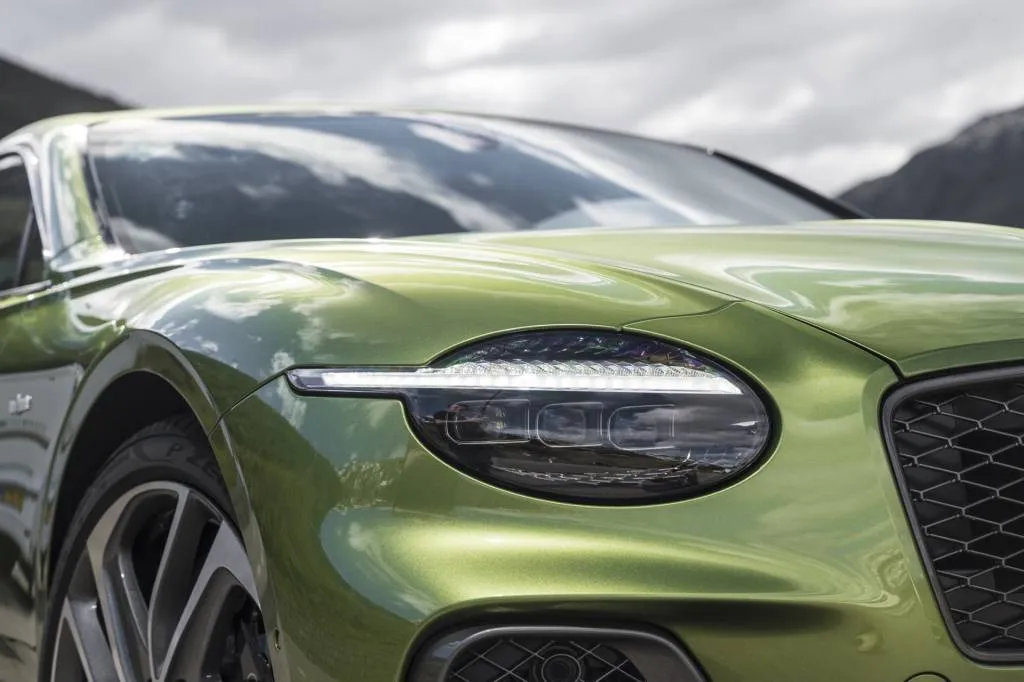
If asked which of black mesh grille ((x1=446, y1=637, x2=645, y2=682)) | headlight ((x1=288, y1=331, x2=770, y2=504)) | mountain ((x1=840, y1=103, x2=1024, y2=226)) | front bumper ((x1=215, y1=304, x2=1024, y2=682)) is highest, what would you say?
headlight ((x1=288, y1=331, x2=770, y2=504))

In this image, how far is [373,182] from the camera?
3.26m

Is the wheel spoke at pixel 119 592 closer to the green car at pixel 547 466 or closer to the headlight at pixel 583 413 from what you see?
the green car at pixel 547 466

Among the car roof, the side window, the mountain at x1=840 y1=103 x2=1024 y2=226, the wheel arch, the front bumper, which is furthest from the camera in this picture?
the mountain at x1=840 y1=103 x2=1024 y2=226

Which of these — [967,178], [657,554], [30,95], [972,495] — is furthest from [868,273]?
[967,178]

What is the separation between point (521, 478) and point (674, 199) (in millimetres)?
1880

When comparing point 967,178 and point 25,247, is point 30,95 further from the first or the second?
point 25,247

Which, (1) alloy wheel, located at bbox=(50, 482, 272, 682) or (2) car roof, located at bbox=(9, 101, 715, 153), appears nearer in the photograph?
(1) alloy wheel, located at bbox=(50, 482, 272, 682)

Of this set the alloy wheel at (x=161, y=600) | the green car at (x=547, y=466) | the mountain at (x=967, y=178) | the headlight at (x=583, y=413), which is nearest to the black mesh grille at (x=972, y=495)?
the green car at (x=547, y=466)

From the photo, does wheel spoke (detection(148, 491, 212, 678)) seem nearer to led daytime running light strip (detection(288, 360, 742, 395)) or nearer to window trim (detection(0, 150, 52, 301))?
led daytime running light strip (detection(288, 360, 742, 395))

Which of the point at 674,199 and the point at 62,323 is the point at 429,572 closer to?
the point at 62,323

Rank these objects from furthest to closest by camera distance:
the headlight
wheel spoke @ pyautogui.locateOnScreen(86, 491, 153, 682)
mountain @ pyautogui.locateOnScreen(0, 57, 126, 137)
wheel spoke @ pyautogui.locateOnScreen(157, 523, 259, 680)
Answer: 1. mountain @ pyautogui.locateOnScreen(0, 57, 126, 137)
2. wheel spoke @ pyautogui.locateOnScreen(86, 491, 153, 682)
3. wheel spoke @ pyautogui.locateOnScreen(157, 523, 259, 680)
4. the headlight

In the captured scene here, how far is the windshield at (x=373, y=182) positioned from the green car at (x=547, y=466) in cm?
59

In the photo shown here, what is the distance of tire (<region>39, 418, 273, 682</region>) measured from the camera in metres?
2.06

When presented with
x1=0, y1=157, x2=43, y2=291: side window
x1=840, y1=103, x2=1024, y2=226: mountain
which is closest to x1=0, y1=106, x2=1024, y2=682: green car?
x1=0, y1=157, x2=43, y2=291: side window
